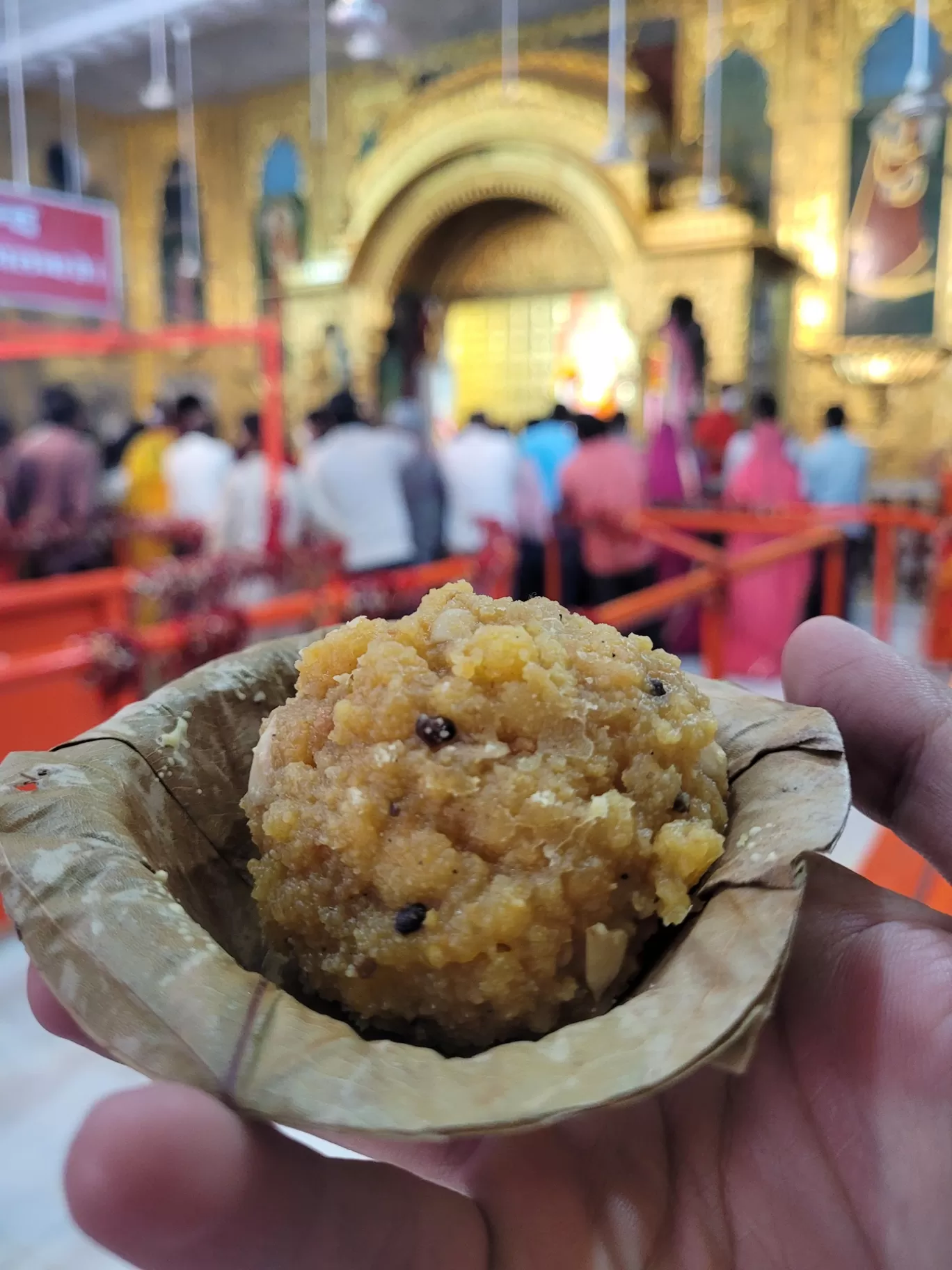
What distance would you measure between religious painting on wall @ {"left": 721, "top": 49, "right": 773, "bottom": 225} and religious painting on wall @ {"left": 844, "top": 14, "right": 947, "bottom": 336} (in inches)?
28.2

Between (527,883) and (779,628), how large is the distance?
419 cm

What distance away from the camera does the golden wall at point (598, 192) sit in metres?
8.20

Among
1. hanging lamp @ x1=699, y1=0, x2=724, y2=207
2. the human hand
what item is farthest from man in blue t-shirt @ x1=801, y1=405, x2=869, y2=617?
the human hand

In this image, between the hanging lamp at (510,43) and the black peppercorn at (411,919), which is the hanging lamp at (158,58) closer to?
the hanging lamp at (510,43)

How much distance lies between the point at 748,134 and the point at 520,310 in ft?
9.41

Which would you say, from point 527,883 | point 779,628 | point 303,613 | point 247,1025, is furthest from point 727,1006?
point 779,628

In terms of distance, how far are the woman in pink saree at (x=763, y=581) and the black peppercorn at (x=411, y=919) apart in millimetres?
3413

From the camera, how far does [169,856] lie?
0.90m

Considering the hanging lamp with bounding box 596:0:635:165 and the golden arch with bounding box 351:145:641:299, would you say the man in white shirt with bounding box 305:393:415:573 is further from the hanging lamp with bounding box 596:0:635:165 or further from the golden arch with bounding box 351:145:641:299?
the golden arch with bounding box 351:145:641:299

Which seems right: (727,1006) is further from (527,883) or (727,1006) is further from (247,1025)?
(247,1025)

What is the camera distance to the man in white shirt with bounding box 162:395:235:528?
5.75m

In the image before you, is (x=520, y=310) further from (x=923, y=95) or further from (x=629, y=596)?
(x=629, y=596)

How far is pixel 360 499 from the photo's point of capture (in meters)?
4.53

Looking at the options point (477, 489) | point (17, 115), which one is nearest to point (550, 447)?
point (477, 489)
